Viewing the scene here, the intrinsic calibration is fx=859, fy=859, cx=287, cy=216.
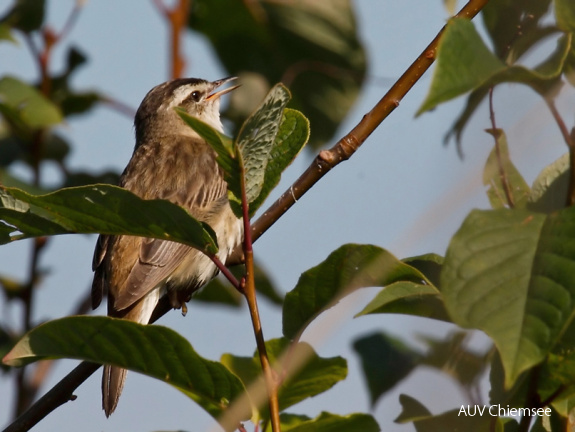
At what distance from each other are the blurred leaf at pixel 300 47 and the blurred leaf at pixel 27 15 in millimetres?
1024

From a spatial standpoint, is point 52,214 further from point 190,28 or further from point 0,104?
point 190,28

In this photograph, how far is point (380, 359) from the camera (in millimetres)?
2555

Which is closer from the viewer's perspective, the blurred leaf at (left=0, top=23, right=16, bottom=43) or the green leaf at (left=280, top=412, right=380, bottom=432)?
the green leaf at (left=280, top=412, right=380, bottom=432)

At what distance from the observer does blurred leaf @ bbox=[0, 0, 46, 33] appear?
534cm

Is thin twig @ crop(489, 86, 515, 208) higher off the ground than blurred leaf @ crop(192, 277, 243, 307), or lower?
lower

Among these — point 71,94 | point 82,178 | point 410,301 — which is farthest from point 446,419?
point 71,94

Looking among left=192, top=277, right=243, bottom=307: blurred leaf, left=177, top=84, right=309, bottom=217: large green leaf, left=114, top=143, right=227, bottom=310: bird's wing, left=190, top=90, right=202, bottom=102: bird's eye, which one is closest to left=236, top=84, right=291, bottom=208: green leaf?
left=177, top=84, right=309, bottom=217: large green leaf

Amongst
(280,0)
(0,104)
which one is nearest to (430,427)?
(0,104)

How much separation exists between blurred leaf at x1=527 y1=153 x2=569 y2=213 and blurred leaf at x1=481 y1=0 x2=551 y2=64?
0.28m

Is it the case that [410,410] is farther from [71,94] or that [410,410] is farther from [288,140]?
[71,94]

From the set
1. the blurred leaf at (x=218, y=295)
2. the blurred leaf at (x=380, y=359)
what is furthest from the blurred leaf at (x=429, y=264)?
the blurred leaf at (x=218, y=295)

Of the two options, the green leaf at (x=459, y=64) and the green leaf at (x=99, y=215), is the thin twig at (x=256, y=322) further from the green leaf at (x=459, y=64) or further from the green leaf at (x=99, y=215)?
the green leaf at (x=459, y=64)

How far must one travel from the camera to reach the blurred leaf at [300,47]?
554 centimetres

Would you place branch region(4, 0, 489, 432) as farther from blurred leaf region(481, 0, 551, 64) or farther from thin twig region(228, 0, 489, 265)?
blurred leaf region(481, 0, 551, 64)
